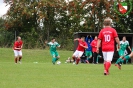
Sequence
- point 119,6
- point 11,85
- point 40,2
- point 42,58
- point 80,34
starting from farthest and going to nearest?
point 40,2, point 119,6, point 42,58, point 80,34, point 11,85

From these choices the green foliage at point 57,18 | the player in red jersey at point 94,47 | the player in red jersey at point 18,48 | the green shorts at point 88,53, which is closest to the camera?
the player in red jersey at point 18,48

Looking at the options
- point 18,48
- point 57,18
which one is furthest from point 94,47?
point 57,18

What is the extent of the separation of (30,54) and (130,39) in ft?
33.1

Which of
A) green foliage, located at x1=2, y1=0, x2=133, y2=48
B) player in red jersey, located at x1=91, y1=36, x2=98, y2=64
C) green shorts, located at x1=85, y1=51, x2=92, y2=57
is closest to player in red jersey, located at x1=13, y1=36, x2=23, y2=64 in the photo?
player in red jersey, located at x1=91, y1=36, x2=98, y2=64

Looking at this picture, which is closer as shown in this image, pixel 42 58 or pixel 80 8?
pixel 42 58

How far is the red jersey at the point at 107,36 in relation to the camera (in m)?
17.6

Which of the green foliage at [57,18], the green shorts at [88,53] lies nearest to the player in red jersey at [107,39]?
the green shorts at [88,53]

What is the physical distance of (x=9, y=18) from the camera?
193ft

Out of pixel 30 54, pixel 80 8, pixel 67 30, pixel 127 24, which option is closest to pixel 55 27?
pixel 67 30

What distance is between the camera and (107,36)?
1762cm

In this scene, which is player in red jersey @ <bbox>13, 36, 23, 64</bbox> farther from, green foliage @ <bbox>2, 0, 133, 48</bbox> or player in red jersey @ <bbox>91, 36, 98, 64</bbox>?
green foliage @ <bbox>2, 0, 133, 48</bbox>

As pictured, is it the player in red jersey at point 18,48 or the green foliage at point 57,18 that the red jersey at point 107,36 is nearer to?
the player in red jersey at point 18,48

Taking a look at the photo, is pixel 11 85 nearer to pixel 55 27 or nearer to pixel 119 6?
pixel 119 6

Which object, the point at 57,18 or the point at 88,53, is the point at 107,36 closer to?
the point at 88,53
